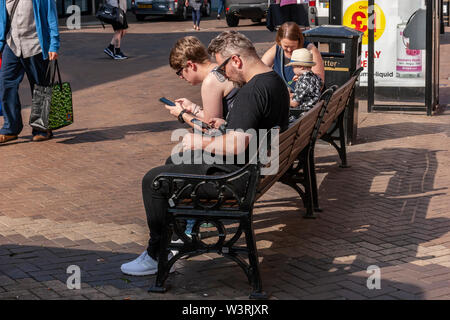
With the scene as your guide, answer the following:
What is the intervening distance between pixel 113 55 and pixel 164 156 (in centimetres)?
886

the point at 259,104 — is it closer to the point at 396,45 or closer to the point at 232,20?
the point at 396,45

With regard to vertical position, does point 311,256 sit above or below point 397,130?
below

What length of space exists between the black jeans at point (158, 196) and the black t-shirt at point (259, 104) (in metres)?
0.30

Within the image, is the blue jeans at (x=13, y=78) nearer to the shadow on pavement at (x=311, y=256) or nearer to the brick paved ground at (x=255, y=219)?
the brick paved ground at (x=255, y=219)

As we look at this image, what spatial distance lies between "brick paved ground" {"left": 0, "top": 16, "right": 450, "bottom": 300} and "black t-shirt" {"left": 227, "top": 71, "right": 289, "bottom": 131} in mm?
942

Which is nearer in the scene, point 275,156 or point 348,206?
point 275,156

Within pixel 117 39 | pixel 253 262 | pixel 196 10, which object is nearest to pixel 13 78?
pixel 253 262

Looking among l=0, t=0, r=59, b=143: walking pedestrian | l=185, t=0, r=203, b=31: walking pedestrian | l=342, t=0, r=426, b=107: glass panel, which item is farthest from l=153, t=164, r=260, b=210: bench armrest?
l=185, t=0, r=203, b=31: walking pedestrian

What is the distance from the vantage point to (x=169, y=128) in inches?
384

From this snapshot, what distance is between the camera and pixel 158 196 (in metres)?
4.81

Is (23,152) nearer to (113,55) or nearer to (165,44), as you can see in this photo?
(113,55)

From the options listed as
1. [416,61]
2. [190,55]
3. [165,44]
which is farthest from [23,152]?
[165,44]

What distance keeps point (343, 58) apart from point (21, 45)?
11.2 feet

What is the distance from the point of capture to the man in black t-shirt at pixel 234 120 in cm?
473
